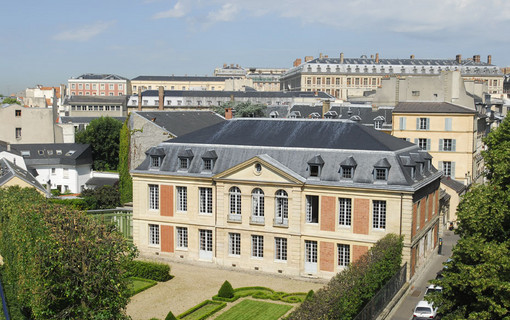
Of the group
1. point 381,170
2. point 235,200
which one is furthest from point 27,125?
point 381,170

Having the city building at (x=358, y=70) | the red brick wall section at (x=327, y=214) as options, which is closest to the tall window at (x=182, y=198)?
the red brick wall section at (x=327, y=214)

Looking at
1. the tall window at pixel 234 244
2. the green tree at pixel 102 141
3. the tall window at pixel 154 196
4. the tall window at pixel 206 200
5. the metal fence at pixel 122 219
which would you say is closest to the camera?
the tall window at pixel 234 244

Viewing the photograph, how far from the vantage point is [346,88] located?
530 feet

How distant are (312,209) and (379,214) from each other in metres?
4.61

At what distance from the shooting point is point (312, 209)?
1587 inches

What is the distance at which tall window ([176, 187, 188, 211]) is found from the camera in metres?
43.7

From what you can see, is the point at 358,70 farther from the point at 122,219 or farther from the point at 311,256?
the point at 311,256

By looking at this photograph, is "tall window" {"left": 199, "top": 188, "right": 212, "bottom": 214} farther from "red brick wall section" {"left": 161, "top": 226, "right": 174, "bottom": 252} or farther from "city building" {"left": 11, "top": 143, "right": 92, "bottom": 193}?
"city building" {"left": 11, "top": 143, "right": 92, "bottom": 193}

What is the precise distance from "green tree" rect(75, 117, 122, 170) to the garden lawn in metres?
54.1

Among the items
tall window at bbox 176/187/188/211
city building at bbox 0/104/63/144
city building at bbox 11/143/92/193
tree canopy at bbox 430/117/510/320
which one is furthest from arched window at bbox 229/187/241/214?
city building at bbox 0/104/63/144

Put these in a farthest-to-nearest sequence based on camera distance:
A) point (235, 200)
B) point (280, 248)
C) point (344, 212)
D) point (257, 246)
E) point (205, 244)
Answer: point (205, 244)
point (235, 200)
point (257, 246)
point (280, 248)
point (344, 212)

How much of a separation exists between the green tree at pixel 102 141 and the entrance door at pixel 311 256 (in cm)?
5065

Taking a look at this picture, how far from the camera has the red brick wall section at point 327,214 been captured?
39.3 metres

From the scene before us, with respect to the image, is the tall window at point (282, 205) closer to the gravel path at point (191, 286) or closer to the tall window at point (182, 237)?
the gravel path at point (191, 286)
